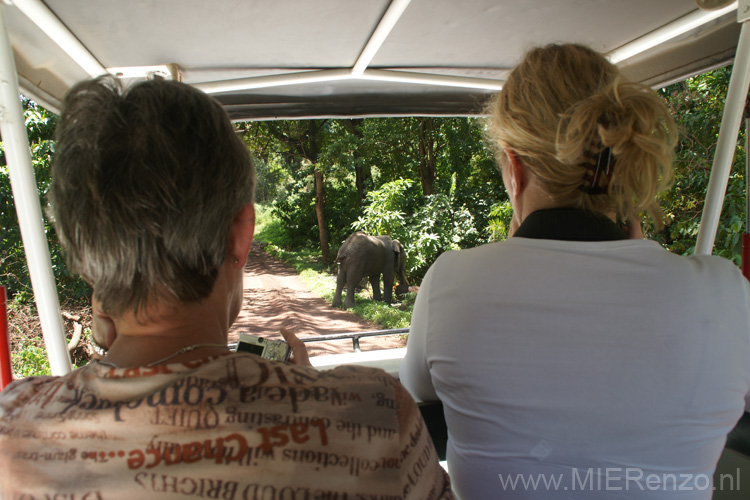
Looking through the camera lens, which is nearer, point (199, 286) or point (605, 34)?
point (199, 286)

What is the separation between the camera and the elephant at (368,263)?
9.75 meters

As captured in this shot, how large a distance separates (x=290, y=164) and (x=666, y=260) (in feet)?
53.7

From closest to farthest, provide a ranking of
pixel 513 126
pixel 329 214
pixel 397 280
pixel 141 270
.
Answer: pixel 141 270, pixel 513 126, pixel 397 280, pixel 329 214

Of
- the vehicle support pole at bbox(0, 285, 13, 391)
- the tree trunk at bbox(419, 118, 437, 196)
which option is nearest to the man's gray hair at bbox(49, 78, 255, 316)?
the vehicle support pole at bbox(0, 285, 13, 391)

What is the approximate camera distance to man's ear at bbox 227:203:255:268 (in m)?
0.80

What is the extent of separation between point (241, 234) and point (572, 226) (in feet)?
1.99

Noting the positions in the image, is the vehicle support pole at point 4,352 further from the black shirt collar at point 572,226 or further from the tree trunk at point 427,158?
the tree trunk at point 427,158

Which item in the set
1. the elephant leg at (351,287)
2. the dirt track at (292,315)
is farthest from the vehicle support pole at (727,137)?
the elephant leg at (351,287)

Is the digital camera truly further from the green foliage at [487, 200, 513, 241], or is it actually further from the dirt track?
the green foliage at [487, 200, 513, 241]

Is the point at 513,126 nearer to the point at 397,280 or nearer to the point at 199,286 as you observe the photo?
the point at 199,286

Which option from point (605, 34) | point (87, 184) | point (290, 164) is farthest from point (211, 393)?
point (290, 164)

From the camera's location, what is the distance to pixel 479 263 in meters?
0.95

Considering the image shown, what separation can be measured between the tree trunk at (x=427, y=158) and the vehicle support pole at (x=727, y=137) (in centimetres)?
1179

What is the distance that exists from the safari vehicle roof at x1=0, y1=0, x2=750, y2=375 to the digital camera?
66cm
